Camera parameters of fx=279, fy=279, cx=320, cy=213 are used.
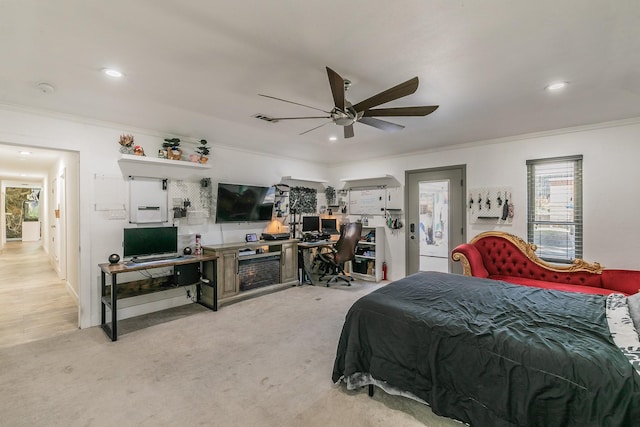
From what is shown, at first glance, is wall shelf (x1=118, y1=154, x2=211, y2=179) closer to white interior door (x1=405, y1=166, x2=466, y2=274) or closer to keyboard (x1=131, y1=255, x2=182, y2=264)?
keyboard (x1=131, y1=255, x2=182, y2=264)

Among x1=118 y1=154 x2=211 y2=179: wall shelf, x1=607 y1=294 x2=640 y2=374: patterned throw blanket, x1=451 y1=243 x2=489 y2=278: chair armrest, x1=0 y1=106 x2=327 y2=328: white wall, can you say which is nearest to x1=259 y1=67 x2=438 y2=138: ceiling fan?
x1=607 y1=294 x2=640 y2=374: patterned throw blanket

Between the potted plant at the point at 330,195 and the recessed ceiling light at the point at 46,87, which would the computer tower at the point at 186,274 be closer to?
the recessed ceiling light at the point at 46,87

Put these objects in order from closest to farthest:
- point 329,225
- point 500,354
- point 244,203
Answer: point 500,354, point 244,203, point 329,225

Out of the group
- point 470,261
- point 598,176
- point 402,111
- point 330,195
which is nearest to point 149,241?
point 402,111

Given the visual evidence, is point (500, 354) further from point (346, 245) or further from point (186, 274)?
point (186, 274)

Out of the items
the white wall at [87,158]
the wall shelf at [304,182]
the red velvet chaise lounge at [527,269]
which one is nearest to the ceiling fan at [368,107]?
the red velvet chaise lounge at [527,269]

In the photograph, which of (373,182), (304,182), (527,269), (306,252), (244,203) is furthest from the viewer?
(304,182)

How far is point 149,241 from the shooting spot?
3764 millimetres

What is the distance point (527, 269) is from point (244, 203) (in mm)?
4471

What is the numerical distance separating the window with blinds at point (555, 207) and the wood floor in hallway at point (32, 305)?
640cm

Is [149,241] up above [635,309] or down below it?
above

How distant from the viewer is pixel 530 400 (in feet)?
4.71

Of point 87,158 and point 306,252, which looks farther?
point 306,252

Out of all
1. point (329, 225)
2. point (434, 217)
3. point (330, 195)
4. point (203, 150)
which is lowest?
point (329, 225)
